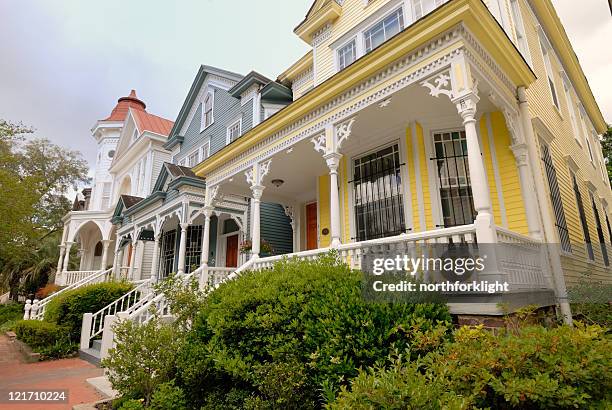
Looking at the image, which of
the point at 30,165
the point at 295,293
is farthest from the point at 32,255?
the point at 295,293

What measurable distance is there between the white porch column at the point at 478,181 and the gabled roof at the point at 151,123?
19420 millimetres

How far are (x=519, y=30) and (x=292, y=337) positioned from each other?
8.86 metres

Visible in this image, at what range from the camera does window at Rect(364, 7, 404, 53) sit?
835cm

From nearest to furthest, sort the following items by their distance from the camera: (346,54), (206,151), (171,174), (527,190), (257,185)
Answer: (527,190)
(257,185)
(346,54)
(171,174)
(206,151)

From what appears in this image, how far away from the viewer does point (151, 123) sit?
2111 centimetres

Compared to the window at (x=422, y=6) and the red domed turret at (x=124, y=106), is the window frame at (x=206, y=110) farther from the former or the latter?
the red domed turret at (x=124, y=106)

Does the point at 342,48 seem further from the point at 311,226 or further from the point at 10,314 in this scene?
the point at 10,314

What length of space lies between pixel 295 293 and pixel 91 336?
8.07 meters

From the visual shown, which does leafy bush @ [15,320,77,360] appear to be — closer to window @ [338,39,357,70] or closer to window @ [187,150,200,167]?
window @ [187,150,200,167]

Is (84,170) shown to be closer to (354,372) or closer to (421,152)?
(421,152)

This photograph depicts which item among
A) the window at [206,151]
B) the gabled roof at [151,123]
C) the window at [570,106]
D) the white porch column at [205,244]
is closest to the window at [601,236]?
the window at [570,106]

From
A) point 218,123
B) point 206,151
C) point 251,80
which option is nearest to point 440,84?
point 251,80

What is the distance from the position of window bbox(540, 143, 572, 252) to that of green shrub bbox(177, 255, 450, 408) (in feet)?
15.2

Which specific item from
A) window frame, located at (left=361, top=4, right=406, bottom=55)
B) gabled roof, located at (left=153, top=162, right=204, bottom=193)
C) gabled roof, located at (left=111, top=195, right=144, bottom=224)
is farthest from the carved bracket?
gabled roof, located at (left=111, top=195, right=144, bottom=224)
